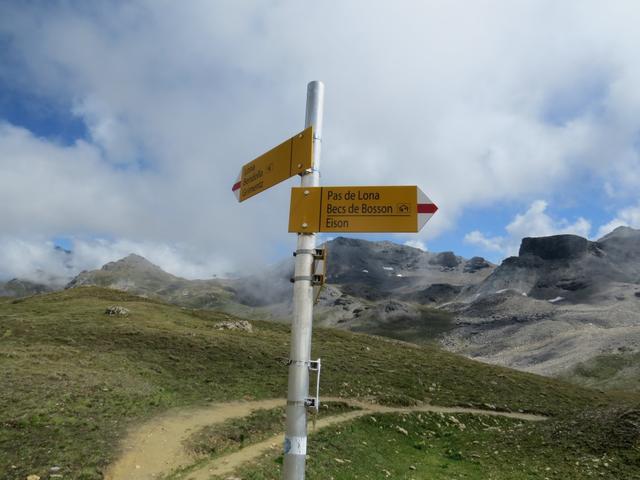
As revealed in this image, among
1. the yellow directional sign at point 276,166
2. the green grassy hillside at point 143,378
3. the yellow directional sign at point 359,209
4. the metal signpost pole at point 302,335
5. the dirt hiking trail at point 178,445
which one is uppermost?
the yellow directional sign at point 276,166

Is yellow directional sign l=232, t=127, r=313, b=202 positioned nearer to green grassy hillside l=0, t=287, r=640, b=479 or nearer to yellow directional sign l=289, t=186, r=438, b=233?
yellow directional sign l=289, t=186, r=438, b=233

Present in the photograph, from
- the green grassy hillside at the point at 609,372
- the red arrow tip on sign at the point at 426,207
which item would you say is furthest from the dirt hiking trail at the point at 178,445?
the green grassy hillside at the point at 609,372

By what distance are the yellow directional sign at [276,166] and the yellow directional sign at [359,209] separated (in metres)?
0.45

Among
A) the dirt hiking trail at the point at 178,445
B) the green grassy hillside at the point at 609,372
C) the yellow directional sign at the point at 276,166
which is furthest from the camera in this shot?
the green grassy hillside at the point at 609,372

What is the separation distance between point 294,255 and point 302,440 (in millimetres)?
2544

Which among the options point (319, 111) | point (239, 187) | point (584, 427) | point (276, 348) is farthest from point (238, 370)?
point (319, 111)

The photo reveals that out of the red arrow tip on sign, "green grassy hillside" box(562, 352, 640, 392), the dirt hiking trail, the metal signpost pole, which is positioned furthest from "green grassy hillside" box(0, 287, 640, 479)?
"green grassy hillside" box(562, 352, 640, 392)

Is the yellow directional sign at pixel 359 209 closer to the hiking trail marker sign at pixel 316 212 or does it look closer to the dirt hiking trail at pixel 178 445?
the hiking trail marker sign at pixel 316 212

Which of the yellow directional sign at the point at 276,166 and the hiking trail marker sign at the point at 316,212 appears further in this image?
the yellow directional sign at the point at 276,166

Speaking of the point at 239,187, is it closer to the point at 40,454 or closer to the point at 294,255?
the point at 294,255

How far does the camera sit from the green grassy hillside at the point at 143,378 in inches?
725

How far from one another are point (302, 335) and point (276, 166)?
2882mm

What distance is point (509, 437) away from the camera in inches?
990

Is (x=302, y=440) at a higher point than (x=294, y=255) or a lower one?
lower
